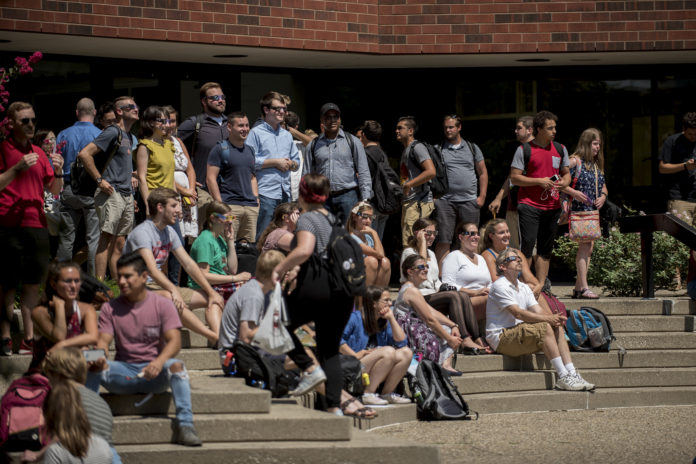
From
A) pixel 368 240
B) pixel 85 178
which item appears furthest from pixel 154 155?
pixel 368 240

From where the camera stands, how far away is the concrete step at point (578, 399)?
10641 mm

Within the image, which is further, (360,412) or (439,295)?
(439,295)

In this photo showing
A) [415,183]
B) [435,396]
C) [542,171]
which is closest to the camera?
[435,396]

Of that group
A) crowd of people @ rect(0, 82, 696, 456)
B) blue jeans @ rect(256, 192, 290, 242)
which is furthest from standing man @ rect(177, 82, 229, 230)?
blue jeans @ rect(256, 192, 290, 242)

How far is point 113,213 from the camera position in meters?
10.4

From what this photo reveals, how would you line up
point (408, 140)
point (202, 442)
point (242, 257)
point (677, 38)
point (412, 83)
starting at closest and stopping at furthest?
1. point (202, 442)
2. point (242, 257)
3. point (408, 140)
4. point (677, 38)
5. point (412, 83)

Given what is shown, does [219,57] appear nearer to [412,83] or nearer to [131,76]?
[131,76]

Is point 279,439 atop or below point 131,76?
below

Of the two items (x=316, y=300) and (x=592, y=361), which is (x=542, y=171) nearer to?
(x=592, y=361)

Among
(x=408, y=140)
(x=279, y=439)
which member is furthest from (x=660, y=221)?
(x=279, y=439)

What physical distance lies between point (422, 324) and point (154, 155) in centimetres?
301

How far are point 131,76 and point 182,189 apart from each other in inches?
186

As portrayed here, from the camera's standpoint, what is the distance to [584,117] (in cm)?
1700

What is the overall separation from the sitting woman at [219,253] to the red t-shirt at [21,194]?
1.63 m
